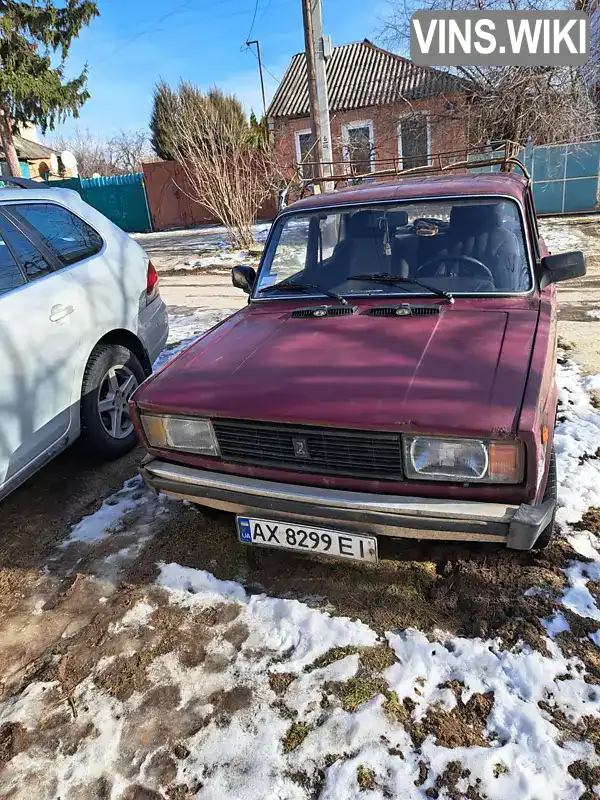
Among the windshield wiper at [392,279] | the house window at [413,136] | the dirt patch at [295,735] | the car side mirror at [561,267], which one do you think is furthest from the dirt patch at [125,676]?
the house window at [413,136]

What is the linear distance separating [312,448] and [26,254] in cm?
242

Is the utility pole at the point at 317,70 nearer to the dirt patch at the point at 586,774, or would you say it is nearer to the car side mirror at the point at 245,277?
the car side mirror at the point at 245,277

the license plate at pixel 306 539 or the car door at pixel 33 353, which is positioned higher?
the car door at pixel 33 353

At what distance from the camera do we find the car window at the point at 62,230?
368 cm

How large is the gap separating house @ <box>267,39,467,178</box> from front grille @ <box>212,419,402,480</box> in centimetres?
1904

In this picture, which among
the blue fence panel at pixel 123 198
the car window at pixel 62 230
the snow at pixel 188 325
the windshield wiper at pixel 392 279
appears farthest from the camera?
the blue fence panel at pixel 123 198

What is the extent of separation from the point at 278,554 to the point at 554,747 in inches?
61.5

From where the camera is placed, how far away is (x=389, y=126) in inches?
875

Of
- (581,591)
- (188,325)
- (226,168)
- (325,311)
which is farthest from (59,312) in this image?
(226,168)

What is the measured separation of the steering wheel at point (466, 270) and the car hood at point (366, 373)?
0.28 meters

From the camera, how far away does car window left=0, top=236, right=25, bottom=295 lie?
10.8 ft

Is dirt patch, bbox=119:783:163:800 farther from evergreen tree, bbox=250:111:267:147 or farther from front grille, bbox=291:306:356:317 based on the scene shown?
evergreen tree, bbox=250:111:267:147

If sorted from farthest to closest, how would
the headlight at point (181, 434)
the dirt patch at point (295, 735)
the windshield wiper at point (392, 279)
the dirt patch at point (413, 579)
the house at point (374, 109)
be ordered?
the house at point (374, 109), the windshield wiper at point (392, 279), the headlight at point (181, 434), the dirt patch at point (413, 579), the dirt patch at point (295, 735)

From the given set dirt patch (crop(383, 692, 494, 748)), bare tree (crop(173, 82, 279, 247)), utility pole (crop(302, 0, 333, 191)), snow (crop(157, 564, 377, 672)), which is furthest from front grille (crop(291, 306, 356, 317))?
bare tree (crop(173, 82, 279, 247))
